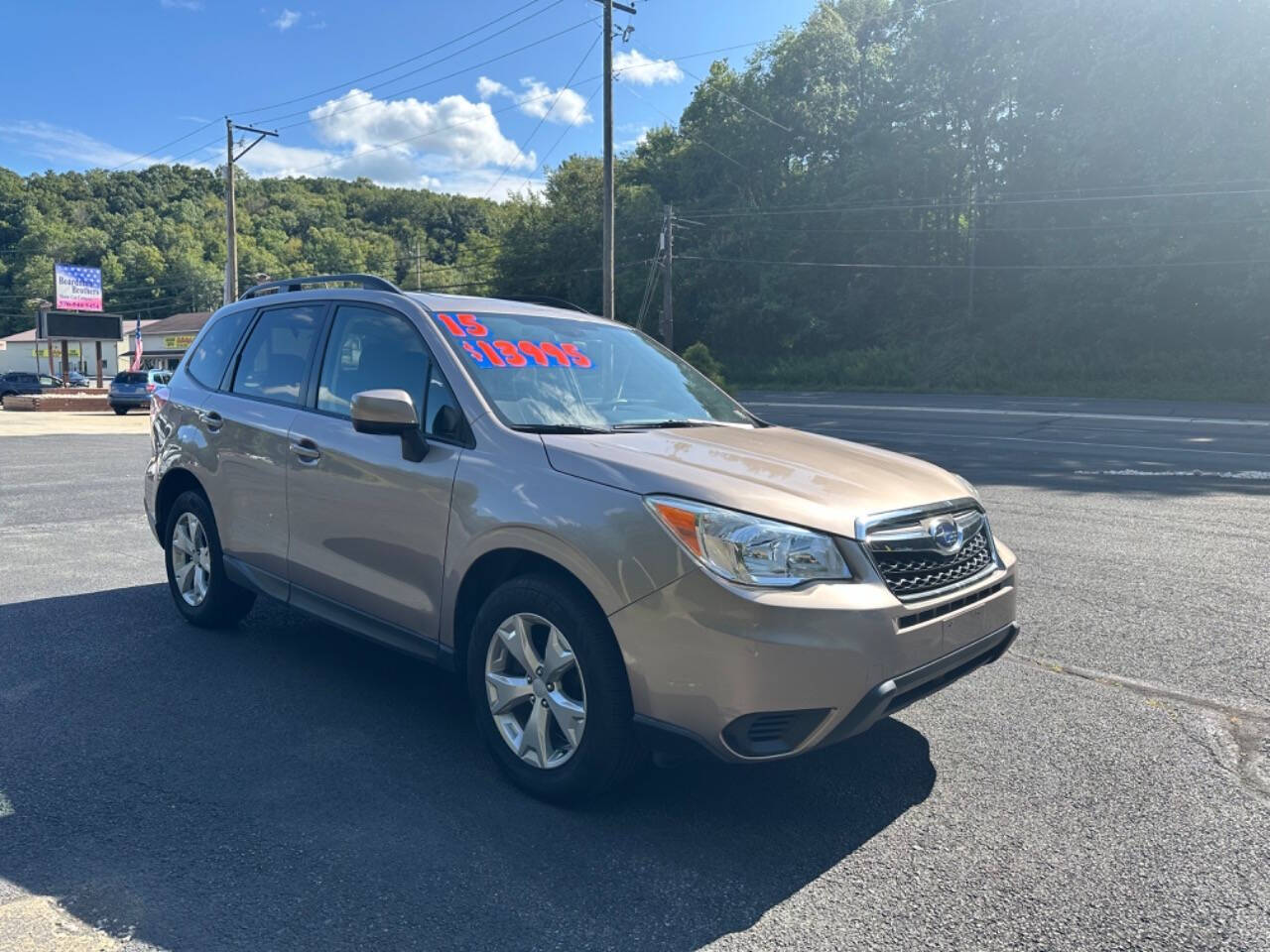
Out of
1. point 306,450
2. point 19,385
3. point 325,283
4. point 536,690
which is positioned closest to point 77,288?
point 19,385

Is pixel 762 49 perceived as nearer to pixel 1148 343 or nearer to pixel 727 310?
pixel 727 310

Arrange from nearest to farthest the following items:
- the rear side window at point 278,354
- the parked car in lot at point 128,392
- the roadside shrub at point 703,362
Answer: the rear side window at point 278,354 < the parked car in lot at point 128,392 < the roadside shrub at point 703,362

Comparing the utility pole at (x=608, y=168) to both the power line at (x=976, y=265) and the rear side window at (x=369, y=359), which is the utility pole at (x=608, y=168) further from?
the power line at (x=976, y=265)

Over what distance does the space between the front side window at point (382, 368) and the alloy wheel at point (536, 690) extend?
2.82 ft

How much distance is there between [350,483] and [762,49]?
58.9 meters

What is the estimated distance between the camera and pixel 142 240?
83.4 meters

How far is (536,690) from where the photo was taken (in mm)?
3307

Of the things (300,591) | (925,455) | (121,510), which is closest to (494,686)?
(300,591)

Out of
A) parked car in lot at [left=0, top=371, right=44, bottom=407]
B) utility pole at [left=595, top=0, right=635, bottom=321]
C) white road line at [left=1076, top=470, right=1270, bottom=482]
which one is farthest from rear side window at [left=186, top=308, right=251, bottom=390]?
parked car in lot at [left=0, top=371, right=44, bottom=407]

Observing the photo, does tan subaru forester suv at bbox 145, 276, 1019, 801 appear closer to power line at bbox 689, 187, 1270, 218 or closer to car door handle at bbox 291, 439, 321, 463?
car door handle at bbox 291, 439, 321, 463

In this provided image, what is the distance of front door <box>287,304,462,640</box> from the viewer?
3729 millimetres

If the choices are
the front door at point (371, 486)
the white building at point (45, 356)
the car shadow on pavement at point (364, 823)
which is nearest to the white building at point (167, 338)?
the white building at point (45, 356)

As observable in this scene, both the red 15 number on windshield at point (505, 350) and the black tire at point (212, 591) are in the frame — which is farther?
the black tire at point (212, 591)

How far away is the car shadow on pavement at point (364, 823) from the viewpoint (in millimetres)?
2643
